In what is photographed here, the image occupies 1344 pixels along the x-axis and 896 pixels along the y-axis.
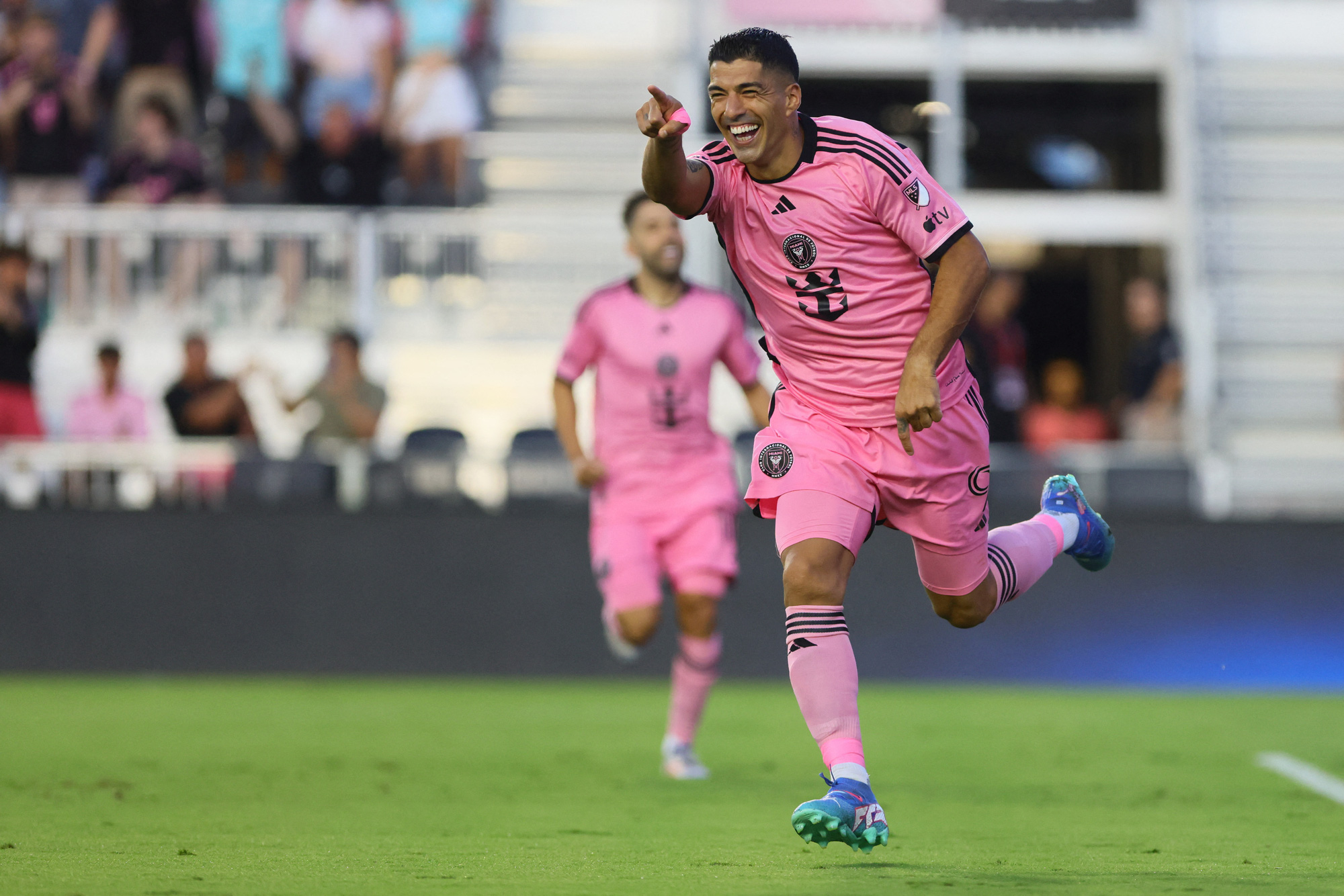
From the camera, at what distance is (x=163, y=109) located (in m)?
15.0

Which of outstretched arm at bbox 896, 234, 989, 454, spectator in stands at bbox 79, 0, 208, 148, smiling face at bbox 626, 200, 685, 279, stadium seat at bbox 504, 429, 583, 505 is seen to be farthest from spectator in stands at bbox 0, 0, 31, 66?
outstretched arm at bbox 896, 234, 989, 454

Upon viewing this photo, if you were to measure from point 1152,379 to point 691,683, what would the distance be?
22.3 feet

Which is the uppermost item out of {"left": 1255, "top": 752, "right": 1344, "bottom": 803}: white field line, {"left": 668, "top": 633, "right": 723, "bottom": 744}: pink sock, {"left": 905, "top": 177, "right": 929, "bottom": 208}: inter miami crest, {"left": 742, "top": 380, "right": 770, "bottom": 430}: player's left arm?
{"left": 905, "top": 177, "right": 929, "bottom": 208}: inter miami crest

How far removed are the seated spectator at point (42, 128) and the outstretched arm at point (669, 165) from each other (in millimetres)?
11124

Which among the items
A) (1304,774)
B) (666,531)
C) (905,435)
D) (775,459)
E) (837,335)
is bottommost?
(1304,774)

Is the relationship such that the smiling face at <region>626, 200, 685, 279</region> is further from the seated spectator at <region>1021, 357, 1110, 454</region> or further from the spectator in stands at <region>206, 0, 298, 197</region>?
the spectator in stands at <region>206, 0, 298, 197</region>

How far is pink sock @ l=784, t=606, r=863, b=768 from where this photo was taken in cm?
503

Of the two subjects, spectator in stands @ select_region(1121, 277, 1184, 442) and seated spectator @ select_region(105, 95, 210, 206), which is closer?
spectator in stands @ select_region(1121, 277, 1184, 442)

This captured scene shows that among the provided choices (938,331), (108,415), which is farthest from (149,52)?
(938,331)

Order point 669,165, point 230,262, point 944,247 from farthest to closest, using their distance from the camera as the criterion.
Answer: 1. point 230,262
2. point 944,247
3. point 669,165

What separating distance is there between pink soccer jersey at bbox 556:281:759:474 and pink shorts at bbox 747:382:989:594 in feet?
7.63

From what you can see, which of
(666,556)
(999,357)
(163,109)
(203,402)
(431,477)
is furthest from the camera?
(163,109)

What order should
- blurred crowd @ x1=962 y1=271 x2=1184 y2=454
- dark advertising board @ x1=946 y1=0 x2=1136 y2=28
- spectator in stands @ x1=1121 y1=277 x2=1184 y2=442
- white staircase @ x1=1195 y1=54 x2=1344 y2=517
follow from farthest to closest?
dark advertising board @ x1=946 y1=0 x2=1136 y2=28
white staircase @ x1=1195 y1=54 x2=1344 y2=517
spectator in stands @ x1=1121 y1=277 x2=1184 y2=442
blurred crowd @ x1=962 y1=271 x2=1184 y2=454

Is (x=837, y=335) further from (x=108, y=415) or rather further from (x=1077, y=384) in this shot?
(x=1077, y=384)
